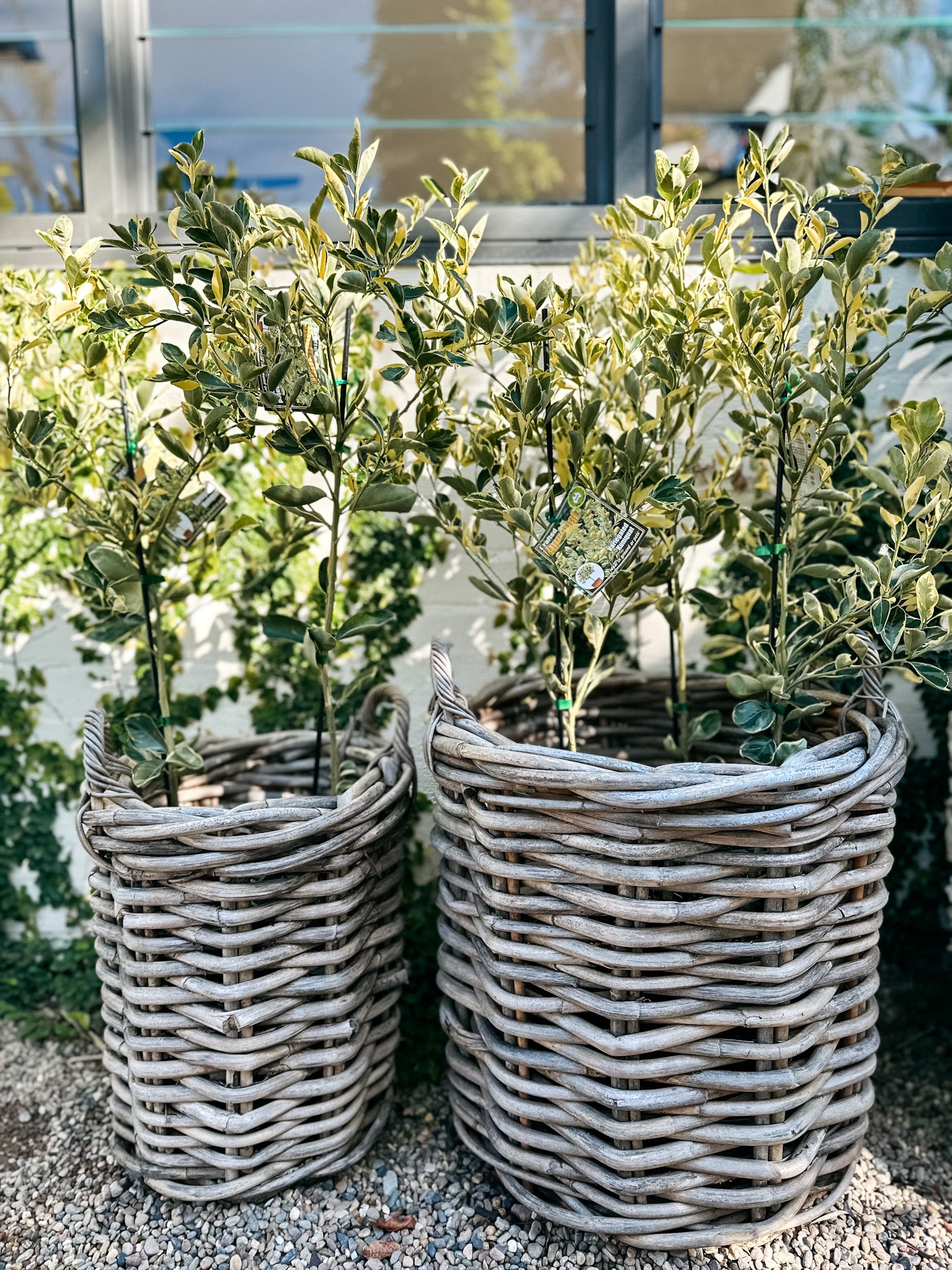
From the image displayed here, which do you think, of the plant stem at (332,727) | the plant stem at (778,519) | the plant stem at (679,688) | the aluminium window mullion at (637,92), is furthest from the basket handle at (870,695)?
the aluminium window mullion at (637,92)

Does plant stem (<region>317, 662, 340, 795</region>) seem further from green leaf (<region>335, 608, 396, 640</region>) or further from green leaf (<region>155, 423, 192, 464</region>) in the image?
green leaf (<region>155, 423, 192, 464</region>)

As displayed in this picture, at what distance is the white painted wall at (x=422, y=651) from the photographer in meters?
2.01

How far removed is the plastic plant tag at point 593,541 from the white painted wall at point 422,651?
0.68 m

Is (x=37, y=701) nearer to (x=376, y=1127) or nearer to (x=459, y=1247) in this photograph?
(x=376, y=1127)

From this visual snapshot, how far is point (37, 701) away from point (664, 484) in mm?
1448

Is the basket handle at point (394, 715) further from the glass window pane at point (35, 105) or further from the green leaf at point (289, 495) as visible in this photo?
the glass window pane at point (35, 105)

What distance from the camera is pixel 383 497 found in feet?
4.43

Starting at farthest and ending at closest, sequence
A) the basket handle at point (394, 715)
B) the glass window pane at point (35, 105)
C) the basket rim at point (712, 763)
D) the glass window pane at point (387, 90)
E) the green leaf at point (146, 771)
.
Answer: the glass window pane at point (387, 90) → the glass window pane at point (35, 105) → the basket handle at point (394, 715) → the green leaf at point (146, 771) → the basket rim at point (712, 763)

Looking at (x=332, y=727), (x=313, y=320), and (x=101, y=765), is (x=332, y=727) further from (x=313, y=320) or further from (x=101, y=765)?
(x=313, y=320)

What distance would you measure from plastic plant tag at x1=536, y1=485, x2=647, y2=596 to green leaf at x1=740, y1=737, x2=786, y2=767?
0.29m

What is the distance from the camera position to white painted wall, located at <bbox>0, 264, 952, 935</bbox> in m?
2.01

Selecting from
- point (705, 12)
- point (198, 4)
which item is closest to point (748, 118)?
point (705, 12)

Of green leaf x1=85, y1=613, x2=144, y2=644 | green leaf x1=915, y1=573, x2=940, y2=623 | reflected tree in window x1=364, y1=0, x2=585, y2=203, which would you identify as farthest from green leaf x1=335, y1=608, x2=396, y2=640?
reflected tree in window x1=364, y1=0, x2=585, y2=203

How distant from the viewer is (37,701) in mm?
2102
